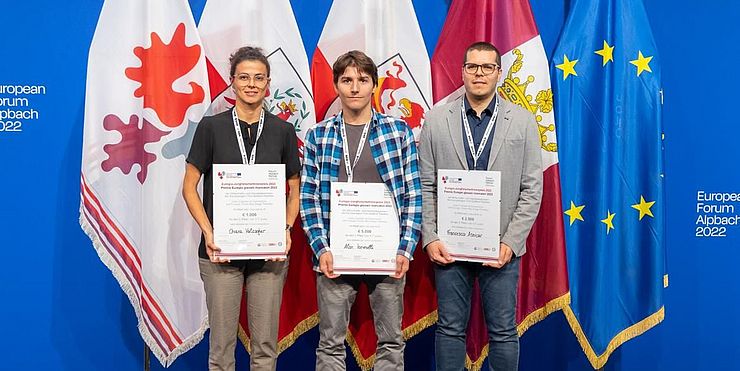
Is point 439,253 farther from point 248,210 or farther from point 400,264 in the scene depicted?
point 248,210

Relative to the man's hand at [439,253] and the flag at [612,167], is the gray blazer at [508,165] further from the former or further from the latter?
the flag at [612,167]

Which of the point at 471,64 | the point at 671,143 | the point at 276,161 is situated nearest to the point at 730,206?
the point at 671,143

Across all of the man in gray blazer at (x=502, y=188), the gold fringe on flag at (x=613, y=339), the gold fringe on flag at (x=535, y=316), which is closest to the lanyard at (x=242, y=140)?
the man in gray blazer at (x=502, y=188)

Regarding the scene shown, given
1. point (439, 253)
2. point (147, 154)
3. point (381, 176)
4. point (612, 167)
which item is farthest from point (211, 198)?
point (612, 167)

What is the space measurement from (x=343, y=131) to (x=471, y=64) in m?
0.56

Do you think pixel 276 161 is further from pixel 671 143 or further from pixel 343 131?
pixel 671 143

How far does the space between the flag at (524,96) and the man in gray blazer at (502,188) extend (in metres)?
0.29

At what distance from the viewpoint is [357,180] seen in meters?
2.43

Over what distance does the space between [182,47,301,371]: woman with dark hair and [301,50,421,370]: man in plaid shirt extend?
0.37ft

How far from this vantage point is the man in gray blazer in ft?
8.07

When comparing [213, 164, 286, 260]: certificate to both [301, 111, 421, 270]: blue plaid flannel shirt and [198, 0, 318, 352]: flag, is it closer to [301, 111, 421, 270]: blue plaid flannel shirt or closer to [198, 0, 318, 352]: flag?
[301, 111, 421, 270]: blue plaid flannel shirt

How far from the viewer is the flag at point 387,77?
2775 mm

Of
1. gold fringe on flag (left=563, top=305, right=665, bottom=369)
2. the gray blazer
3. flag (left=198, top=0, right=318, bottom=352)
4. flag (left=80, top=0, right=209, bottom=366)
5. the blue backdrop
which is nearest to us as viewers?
the gray blazer

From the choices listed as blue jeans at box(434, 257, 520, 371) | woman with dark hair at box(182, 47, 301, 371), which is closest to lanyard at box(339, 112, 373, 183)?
woman with dark hair at box(182, 47, 301, 371)
